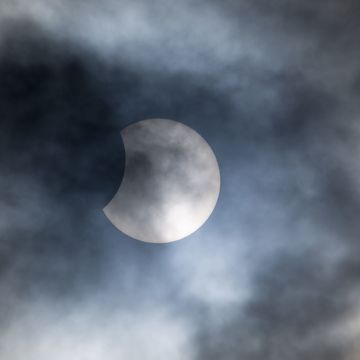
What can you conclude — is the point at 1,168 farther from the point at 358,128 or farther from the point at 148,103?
the point at 358,128

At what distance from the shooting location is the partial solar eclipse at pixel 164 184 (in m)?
9.26

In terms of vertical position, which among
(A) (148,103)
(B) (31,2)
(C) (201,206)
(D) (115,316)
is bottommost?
(D) (115,316)

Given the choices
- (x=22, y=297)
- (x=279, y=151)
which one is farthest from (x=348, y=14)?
(x=22, y=297)

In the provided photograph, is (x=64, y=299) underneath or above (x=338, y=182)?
underneath

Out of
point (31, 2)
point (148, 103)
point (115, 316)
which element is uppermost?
point (31, 2)

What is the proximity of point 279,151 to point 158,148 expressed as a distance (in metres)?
2.64

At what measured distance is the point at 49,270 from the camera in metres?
8.81

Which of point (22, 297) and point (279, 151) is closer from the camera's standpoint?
point (22, 297)

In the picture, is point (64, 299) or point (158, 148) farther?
point (158, 148)

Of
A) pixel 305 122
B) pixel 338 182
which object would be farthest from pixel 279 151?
pixel 338 182

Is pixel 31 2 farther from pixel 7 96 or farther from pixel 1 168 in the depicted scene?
pixel 1 168

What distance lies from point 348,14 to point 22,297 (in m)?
8.66

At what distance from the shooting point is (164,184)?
9.32 metres

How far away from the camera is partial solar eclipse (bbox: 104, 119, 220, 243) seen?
9.26 meters
